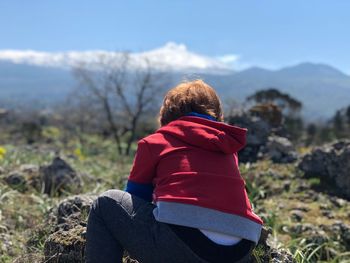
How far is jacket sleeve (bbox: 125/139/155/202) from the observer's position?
3256 millimetres

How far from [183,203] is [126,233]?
42 centimetres

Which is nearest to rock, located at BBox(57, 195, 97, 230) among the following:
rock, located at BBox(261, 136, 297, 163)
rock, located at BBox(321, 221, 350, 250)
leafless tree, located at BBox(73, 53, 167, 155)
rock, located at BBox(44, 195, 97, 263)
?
rock, located at BBox(44, 195, 97, 263)

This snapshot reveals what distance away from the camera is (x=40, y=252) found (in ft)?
13.4

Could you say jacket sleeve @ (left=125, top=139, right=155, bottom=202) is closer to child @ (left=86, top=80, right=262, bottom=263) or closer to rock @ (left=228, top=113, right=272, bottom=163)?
child @ (left=86, top=80, right=262, bottom=263)

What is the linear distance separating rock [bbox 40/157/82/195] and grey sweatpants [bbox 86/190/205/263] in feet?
13.0

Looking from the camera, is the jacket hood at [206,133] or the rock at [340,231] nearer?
the jacket hood at [206,133]

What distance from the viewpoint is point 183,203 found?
3078 mm

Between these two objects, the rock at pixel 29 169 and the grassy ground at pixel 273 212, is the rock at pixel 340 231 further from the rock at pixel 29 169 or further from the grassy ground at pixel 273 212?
the rock at pixel 29 169

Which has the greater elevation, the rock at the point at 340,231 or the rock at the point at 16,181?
the rock at the point at 340,231

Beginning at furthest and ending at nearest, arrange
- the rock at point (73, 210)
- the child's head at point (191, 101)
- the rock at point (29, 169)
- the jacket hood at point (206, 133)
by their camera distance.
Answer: the rock at point (29, 169), the rock at point (73, 210), the child's head at point (191, 101), the jacket hood at point (206, 133)

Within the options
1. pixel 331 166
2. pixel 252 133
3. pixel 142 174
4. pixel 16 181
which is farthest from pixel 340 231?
pixel 252 133

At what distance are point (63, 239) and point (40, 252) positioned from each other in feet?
1.48

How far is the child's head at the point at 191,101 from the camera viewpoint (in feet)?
11.2

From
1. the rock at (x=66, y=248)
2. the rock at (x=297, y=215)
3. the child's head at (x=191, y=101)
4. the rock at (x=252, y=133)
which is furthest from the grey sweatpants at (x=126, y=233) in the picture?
→ the rock at (x=252, y=133)
